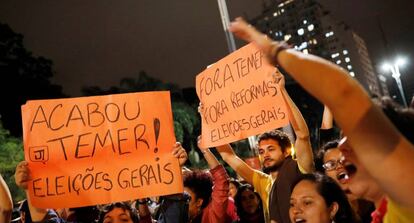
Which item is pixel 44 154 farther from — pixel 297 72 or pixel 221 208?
pixel 297 72

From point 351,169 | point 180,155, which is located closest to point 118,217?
point 180,155

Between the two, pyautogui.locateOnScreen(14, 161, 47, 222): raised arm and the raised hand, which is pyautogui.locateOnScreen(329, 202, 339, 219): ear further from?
pyautogui.locateOnScreen(14, 161, 47, 222): raised arm

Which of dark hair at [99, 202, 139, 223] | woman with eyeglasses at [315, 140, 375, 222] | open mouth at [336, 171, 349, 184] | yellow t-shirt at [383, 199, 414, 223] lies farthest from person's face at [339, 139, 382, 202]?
dark hair at [99, 202, 139, 223]

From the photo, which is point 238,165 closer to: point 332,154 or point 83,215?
point 332,154

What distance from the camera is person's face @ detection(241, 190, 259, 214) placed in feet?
15.0

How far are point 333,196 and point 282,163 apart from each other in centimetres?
102

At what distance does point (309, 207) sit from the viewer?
2.41 metres

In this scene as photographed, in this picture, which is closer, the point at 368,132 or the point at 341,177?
the point at 368,132

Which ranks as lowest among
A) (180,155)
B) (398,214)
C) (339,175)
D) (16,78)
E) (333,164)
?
(398,214)

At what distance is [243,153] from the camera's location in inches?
1078

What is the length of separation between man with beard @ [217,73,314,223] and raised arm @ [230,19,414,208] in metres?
1.71

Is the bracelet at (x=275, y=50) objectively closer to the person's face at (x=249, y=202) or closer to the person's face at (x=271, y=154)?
the person's face at (x=271, y=154)

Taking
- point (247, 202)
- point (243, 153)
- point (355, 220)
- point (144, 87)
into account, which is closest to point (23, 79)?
point (144, 87)

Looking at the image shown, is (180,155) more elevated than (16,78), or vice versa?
(16,78)
